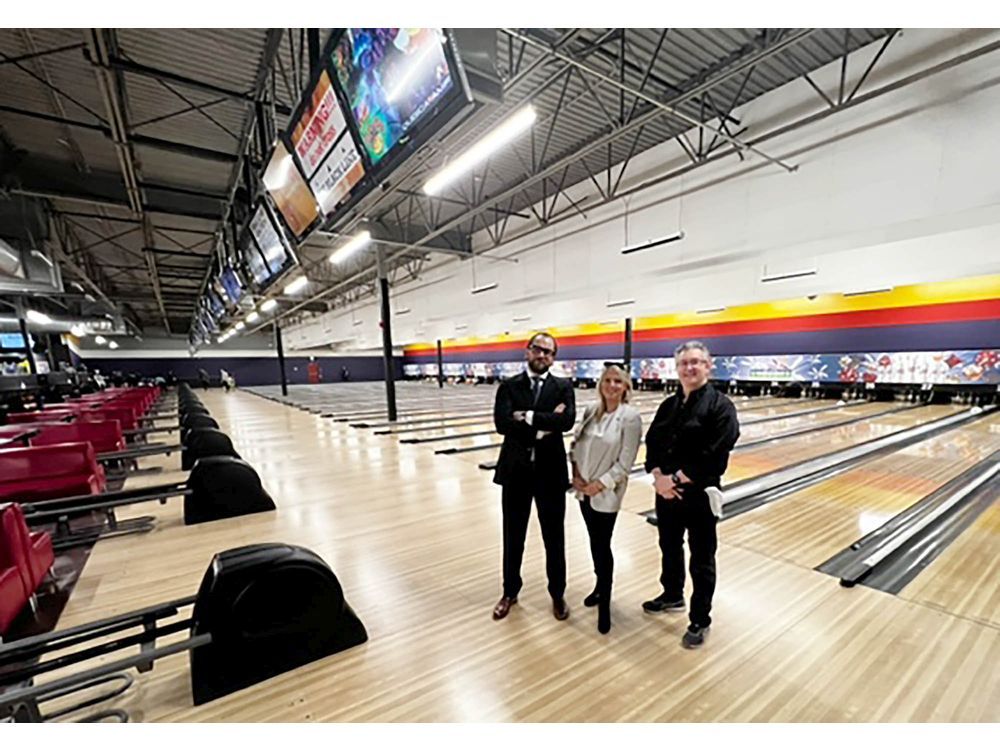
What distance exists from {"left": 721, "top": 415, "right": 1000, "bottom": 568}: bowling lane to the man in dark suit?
1713mm

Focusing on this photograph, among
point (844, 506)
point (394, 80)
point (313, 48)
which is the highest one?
point (313, 48)

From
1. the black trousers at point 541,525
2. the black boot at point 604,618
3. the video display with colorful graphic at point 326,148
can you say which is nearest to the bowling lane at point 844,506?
the black boot at point 604,618

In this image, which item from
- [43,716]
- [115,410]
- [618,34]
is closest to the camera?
[43,716]

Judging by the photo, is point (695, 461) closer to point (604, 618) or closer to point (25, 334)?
point (604, 618)

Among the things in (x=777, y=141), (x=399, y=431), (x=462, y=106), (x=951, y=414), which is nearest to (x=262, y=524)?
(x=462, y=106)

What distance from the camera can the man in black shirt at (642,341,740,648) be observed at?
1.87 m

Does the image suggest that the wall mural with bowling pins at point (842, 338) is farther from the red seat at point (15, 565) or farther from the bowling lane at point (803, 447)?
the red seat at point (15, 565)

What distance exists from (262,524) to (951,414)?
41.3 feet

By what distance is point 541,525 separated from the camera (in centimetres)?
214

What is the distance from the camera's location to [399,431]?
334 inches

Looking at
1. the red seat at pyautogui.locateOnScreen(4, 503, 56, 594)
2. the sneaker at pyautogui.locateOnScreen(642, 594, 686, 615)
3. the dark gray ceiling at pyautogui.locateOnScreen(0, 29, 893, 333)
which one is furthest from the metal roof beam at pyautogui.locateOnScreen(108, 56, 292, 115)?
the sneaker at pyautogui.locateOnScreen(642, 594, 686, 615)

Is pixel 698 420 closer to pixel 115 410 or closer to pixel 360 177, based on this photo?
pixel 360 177

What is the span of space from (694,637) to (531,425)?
3.94 ft

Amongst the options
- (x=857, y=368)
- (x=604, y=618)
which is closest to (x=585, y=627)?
(x=604, y=618)
